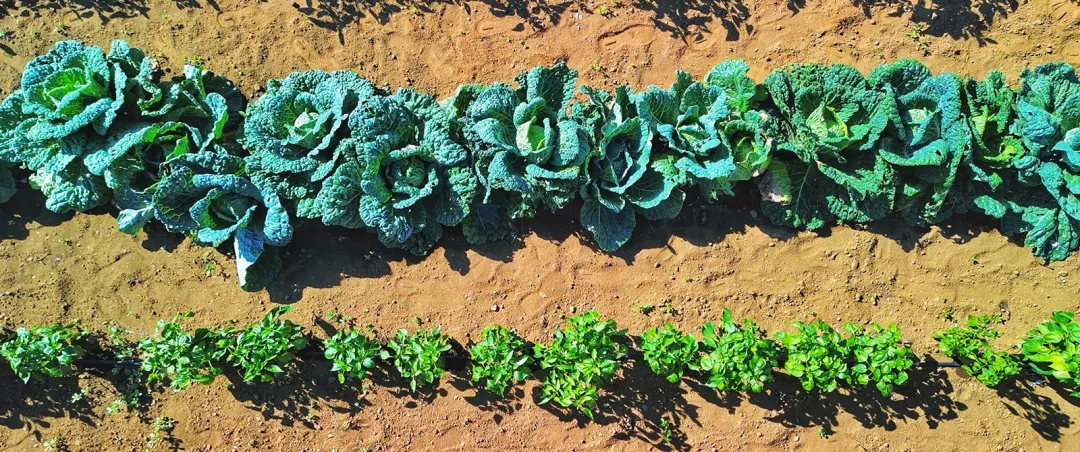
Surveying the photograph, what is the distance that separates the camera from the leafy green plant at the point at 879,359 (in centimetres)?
510

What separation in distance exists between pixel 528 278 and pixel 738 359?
1.76 m

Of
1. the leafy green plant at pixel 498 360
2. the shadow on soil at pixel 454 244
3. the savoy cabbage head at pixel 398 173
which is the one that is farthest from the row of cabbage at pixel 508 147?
the leafy green plant at pixel 498 360

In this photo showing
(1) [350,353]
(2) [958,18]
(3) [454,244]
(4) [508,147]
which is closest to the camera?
(4) [508,147]

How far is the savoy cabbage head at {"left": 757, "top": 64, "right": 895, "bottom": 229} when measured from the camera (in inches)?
202

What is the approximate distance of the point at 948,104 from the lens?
5.10 m

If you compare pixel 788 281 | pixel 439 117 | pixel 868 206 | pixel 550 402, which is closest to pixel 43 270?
pixel 439 117

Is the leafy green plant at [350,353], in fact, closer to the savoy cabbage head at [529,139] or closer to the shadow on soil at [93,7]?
the savoy cabbage head at [529,139]

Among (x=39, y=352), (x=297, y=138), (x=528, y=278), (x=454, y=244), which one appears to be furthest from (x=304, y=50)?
(x=39, y=352)

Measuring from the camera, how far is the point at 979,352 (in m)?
5.34

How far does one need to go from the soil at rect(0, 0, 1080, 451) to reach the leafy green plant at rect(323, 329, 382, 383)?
0.37m

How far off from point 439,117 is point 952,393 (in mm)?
4737

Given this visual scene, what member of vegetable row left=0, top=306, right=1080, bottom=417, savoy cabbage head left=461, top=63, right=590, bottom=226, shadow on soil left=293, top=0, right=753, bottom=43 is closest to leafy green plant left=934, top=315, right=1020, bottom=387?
vegetable row left=0, top=306, right=1080, bottom=417

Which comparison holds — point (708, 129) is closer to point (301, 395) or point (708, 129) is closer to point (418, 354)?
point (418, 354)

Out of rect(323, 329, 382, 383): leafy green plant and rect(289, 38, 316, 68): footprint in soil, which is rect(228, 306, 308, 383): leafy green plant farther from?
rect(289, 38, 316, 68): footprint in soil
